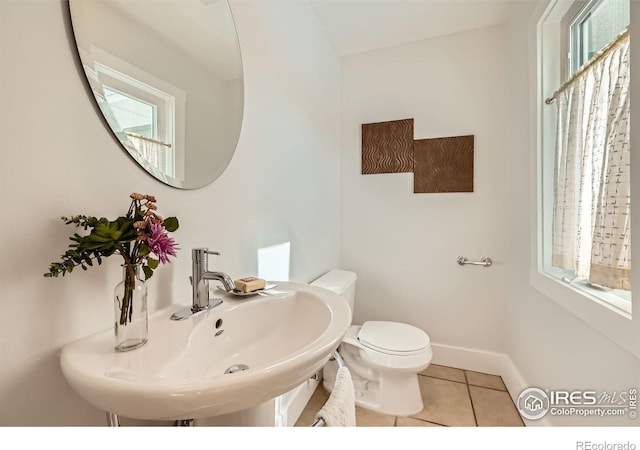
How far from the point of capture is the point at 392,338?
4.98ft

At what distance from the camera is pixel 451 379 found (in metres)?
1.78

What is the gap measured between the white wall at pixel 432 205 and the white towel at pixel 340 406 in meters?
1.41

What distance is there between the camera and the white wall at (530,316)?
869mm

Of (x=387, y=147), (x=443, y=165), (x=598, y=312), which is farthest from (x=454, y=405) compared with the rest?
(x=387, y=147)

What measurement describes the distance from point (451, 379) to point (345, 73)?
230 cm

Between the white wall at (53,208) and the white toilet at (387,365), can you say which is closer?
the white wall at (53,208)

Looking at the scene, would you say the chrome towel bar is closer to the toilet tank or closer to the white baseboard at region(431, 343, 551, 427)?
the white baseboard at region(431, 343, 551, 427)

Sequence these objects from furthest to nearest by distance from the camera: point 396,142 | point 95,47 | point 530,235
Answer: point 396,142
point 530,235
point 95,47

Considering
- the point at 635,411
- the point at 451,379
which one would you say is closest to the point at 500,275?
the point at 451,379

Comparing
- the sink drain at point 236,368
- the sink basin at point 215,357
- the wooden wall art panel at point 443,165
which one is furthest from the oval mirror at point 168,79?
the wooden wall art panel at point 443,165

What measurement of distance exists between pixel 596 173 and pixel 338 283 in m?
1.19

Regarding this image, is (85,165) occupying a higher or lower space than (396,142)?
lower

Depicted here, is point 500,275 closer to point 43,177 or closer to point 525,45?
point 525,45

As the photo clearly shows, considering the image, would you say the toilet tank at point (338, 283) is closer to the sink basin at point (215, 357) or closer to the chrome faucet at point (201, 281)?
the sink basin at point (215, 357)
